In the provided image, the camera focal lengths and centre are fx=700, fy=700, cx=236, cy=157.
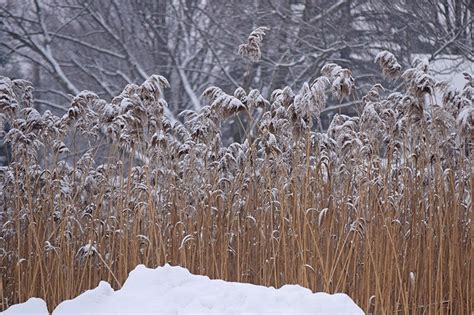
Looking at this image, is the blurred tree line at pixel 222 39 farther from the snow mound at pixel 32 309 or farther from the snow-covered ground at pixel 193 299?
the snow-covered ground at pixel 193 299

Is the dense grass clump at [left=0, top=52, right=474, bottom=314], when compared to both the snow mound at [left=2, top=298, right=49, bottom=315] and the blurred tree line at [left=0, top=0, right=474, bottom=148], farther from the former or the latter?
the blurred tree line at [left=0, top=0, right=474, bottom=148]

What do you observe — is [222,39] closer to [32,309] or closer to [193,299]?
[32,309]

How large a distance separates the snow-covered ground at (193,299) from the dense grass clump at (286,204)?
2.28 feet

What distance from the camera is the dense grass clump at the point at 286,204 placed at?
10.4 ft

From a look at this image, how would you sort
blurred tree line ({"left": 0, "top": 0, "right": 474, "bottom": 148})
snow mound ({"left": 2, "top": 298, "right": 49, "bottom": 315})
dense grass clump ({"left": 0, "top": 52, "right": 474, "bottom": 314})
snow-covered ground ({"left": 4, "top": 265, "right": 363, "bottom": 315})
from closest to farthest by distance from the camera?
snow-covered ground ({"left": 4, "top": 265, "right": 363, "bottom": 315}), snow mound ({"left": 2, "top": 298, "right": 49, "bottom": 315}), dense grass clump ({"left": 0, "top": 52, "right": 474, "bottom": 314}), blurred tree line ({"left": 0, "top": 0, "right": 474, "bottom": 148})

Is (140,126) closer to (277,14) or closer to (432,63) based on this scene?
(432,63)

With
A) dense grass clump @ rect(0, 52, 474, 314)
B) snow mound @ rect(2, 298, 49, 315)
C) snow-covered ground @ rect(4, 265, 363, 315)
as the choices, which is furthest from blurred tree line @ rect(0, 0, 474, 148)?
snow-covered ground @ rect(4, 265, 363, 315)

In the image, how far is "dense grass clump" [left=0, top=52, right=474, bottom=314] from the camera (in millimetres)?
3174

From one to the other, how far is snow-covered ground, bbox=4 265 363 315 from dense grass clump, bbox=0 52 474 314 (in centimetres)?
69

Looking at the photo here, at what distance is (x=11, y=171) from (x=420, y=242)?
2.19 metres

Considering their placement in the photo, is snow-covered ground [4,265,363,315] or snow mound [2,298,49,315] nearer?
snow-covered ground [4,265,363,315]

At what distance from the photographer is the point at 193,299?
7.81 ft

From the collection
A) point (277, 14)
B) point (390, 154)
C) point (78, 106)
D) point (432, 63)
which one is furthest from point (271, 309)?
point (277, 14)

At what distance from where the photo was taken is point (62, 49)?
46.7ft
